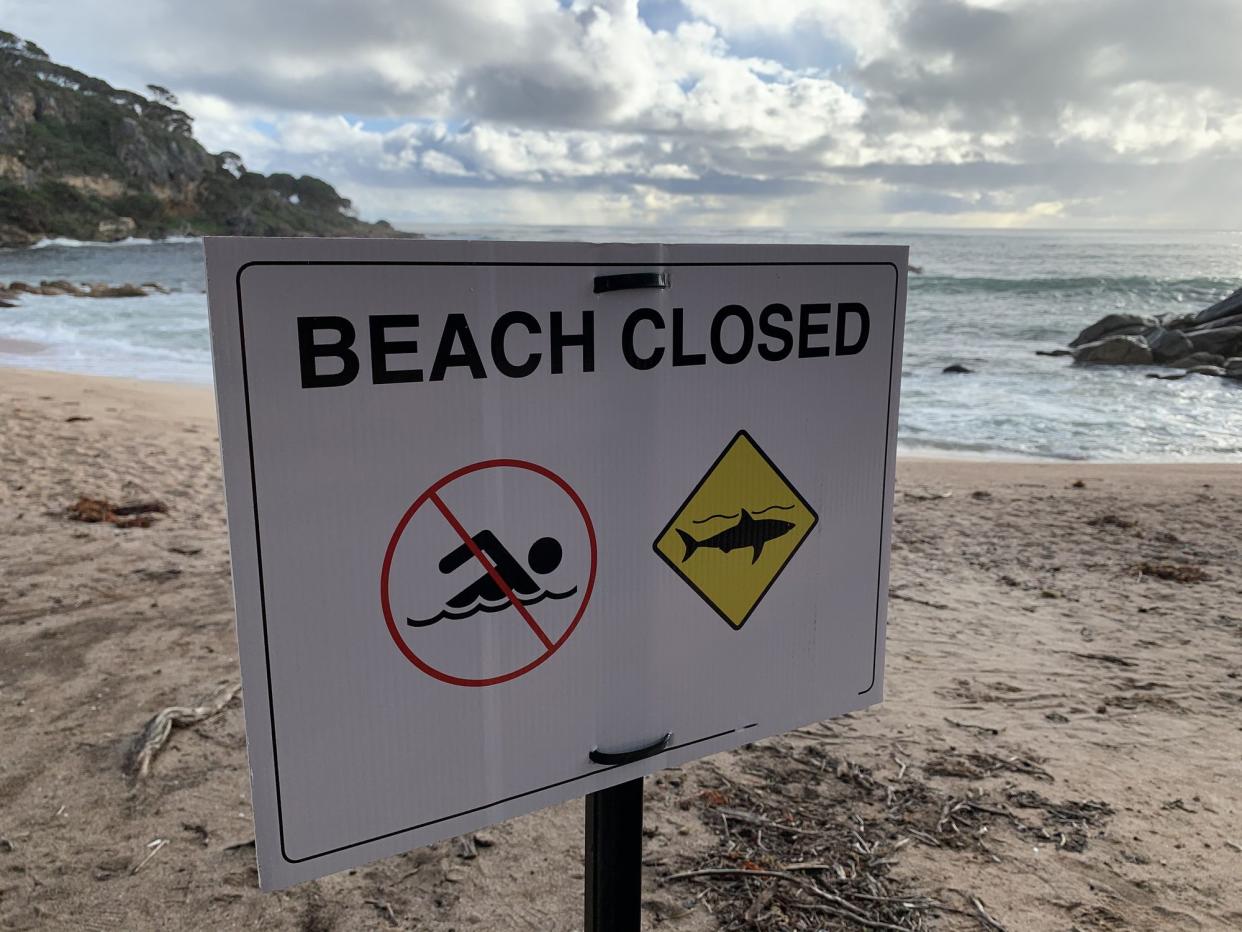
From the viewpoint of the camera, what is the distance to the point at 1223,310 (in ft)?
77.0

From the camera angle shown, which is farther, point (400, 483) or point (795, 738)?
point (795, 738)

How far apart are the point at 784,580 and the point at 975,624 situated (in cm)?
351

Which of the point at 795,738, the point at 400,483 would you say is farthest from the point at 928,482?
the point at 400,483

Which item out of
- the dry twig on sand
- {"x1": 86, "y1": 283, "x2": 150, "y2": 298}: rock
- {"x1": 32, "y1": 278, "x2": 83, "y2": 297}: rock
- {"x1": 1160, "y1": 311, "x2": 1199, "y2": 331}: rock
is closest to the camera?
the dry twig on sand

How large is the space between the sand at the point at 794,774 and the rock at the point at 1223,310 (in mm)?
21506

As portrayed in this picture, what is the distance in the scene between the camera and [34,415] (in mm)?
9078

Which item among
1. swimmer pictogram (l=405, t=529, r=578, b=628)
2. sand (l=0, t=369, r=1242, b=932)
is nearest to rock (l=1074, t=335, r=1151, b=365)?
sand (l=0, t=369, r=1242, b=932)

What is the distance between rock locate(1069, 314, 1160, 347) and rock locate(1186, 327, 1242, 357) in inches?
76.8

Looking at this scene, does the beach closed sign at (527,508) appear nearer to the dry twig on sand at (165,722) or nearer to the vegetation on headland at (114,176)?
the dry twig on sand at (165,722)

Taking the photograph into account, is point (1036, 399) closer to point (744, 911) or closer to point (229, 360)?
point (744, 911)

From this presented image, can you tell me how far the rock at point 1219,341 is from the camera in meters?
20.6

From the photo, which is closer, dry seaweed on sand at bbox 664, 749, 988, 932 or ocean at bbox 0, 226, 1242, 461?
dry seaweed on sand at bbox 664, 749, 988, 932

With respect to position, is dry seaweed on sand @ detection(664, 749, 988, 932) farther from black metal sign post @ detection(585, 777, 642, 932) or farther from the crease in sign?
the crease in sign

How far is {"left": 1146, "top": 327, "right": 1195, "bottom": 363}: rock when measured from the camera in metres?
19.9
